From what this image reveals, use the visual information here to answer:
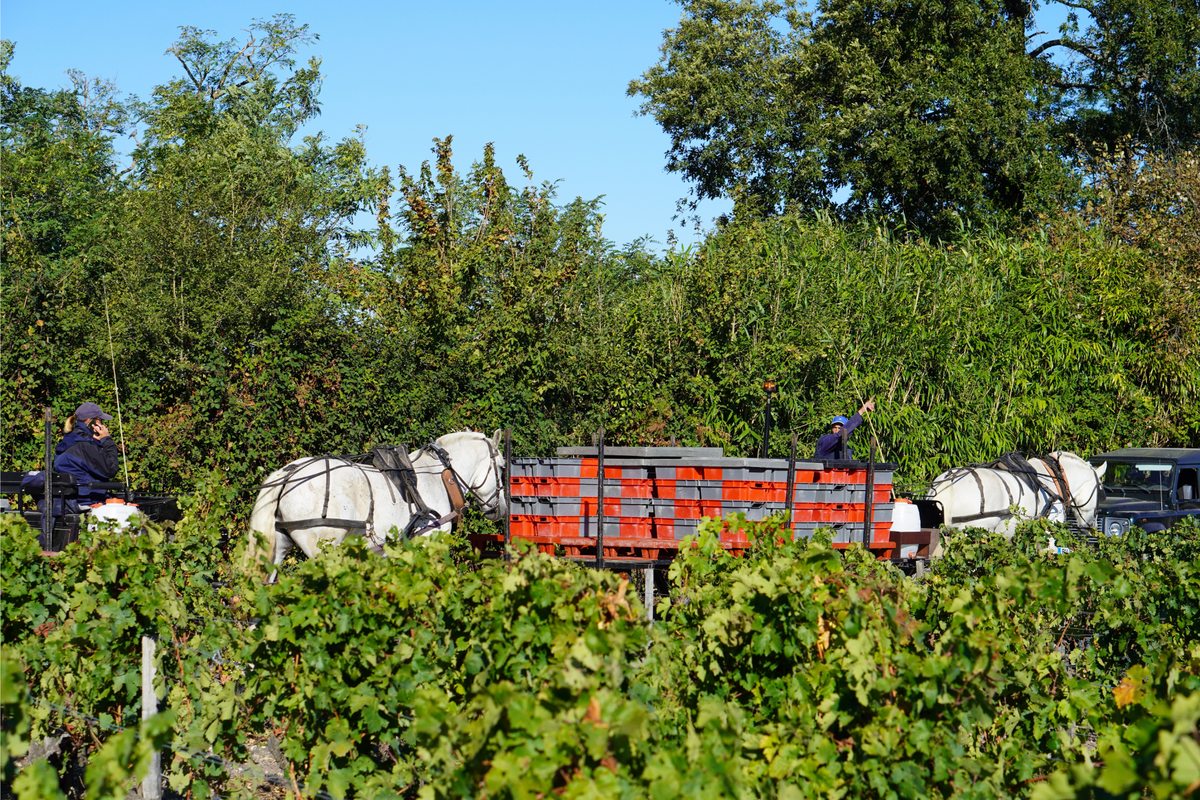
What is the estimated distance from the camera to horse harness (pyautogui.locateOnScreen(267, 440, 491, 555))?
29.6 feet

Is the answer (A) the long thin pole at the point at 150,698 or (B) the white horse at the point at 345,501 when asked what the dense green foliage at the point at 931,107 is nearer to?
(B) the white horse at the point at 345,501

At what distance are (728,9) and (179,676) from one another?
29744mm

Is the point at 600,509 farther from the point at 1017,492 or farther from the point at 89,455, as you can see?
the point at 1017,492

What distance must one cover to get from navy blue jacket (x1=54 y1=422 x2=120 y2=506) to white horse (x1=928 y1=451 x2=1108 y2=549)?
8.93 meters

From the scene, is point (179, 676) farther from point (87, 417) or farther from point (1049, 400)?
point (1049, 400)

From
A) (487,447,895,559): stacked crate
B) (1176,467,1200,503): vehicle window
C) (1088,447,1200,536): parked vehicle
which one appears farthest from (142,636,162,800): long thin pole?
(1176,467,1200,503): vehicle window

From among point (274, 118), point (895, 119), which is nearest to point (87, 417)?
point (895, 119)

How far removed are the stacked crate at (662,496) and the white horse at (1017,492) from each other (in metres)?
2.67

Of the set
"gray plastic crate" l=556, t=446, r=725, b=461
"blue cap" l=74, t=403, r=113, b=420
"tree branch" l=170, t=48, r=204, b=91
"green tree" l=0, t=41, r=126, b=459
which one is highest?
"tree branch" l=170, t=48, r=204, b=91

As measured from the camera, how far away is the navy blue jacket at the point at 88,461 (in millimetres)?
9727

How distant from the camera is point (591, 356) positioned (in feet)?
43.2

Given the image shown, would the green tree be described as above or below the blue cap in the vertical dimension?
above

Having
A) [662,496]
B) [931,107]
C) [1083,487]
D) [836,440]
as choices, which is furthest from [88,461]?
[931,107]

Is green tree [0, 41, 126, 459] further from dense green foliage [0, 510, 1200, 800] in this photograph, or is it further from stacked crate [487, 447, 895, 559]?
dense green foliage [0, 510, 1200, 800]
